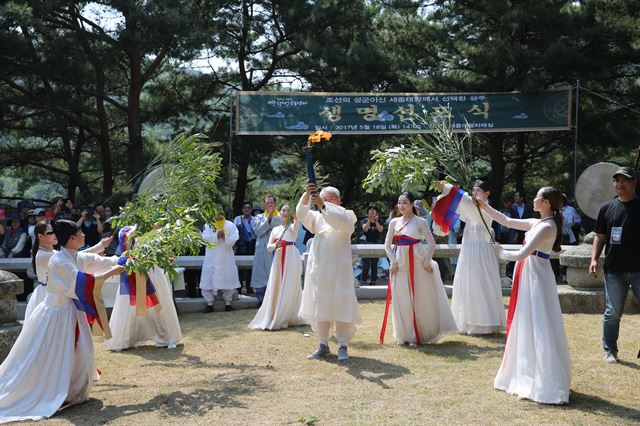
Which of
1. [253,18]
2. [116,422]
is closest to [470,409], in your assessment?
[116,422]

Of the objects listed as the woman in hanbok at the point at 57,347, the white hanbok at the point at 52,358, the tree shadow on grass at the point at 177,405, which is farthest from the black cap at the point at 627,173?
the white hanbok at the point at 52,358

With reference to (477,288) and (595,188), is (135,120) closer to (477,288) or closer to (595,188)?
(595,188)

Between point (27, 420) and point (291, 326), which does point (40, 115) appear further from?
point (27, 420)

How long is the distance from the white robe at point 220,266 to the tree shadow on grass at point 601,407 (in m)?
6.75

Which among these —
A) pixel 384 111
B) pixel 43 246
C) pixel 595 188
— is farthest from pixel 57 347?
pixel 384 111

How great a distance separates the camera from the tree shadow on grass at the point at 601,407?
218 inches

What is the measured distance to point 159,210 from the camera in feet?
23.7

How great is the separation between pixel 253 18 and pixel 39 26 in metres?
6.28

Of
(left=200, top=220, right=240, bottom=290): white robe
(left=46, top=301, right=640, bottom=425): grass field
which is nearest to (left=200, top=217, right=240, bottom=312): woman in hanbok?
(left=200, top=220, right=240, bottom=290): white robe

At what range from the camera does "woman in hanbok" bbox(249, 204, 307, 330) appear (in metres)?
10.1

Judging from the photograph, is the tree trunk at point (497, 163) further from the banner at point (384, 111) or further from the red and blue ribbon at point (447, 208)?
the red and blue ribbon at point (447, 208)

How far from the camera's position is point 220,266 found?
11602 millimetres

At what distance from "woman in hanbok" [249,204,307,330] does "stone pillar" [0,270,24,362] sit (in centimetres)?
374

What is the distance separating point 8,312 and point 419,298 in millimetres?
4716
